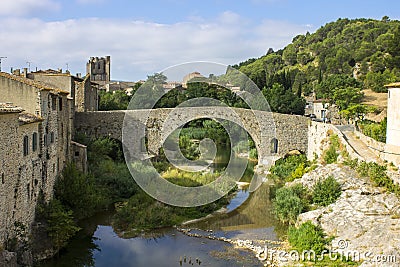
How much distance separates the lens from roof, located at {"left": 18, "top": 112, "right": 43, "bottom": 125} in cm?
1300

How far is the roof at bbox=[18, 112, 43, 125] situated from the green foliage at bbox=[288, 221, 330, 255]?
8.91 metres

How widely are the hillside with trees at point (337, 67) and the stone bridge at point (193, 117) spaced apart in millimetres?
6285

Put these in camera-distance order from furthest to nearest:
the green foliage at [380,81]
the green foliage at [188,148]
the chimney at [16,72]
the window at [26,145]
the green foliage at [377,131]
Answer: the green foliage at [380,81] → the green foliage at [188,148] → the green foliage at [377,131] → the chimney at [16,72] → the window at [26,145]

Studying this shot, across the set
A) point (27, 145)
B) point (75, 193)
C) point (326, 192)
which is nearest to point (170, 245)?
point (75, 193)

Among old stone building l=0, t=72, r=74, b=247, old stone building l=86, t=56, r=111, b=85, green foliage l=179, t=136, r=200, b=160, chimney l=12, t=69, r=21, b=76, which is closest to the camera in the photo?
old stone building l=0, t=72, r=74, b=247

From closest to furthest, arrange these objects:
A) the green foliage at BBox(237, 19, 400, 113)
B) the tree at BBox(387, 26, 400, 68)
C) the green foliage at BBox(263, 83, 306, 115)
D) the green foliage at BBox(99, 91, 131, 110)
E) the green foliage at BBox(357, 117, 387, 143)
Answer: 1. the green foliage at BBox(357, 117, 387, 143)
2. the green foliage at BBox(99, 91, 131, 110)
3. the green foliage at BBox(263, 83, 306, 115)
4. the green foliage at BBox(237, 19, 400, 113)
5. the tree at BBox(387, 26, 400, 68)

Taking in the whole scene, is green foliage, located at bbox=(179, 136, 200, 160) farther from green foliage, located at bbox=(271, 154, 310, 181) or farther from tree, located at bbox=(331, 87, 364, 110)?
tree, located at bbox=(331, 87, 364, 110)

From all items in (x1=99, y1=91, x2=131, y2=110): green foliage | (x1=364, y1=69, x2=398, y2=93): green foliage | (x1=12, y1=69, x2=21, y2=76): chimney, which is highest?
(x1=364, y1=69, x2=398, y2=93): green foliage

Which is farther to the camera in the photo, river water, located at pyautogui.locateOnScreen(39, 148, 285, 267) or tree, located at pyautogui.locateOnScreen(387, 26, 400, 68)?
tree, located at pyautogui.locateOnScreen(387, 26, 400, 68)

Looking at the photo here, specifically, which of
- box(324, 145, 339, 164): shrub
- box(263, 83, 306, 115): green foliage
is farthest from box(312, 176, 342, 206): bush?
box(263, 83, 306, 115): green foliage

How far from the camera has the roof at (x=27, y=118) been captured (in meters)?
13.0

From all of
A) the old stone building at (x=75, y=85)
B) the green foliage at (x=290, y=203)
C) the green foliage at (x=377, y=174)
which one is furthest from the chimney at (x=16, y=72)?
the green foliage at (x=377, y=174)

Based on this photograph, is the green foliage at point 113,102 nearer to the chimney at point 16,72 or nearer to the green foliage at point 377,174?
the chimney at point 16,72

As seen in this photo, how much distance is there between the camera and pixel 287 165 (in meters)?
26.6
